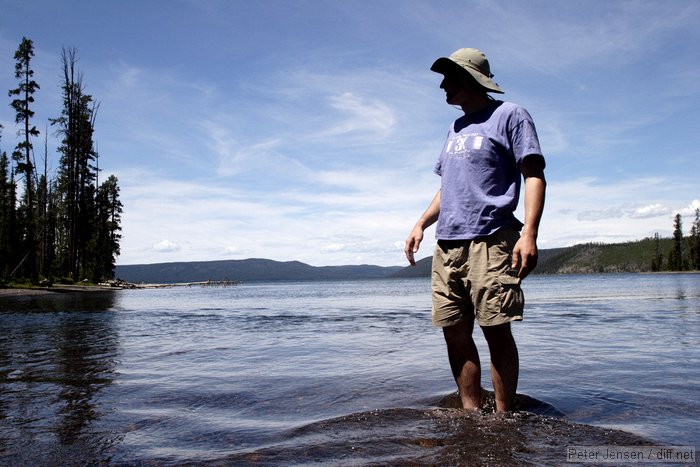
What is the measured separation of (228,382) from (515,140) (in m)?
3.54

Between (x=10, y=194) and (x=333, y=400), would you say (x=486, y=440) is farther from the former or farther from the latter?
(x=10, y=194)

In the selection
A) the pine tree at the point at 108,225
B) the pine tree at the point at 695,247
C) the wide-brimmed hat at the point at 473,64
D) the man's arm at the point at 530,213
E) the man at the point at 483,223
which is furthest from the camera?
the pine tree at the point at 695,247

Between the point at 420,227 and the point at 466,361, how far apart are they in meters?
1.07

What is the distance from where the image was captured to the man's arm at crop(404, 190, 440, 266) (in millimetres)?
3725

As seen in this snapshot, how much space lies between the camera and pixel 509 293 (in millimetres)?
2998

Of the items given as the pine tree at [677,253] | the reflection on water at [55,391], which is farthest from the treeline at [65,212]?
the pine tree at [677,253]

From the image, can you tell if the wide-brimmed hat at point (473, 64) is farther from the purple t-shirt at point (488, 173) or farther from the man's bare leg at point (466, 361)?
the man's bare leg at point (466, 361)

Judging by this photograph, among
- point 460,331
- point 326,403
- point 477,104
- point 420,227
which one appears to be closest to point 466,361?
point 460,331

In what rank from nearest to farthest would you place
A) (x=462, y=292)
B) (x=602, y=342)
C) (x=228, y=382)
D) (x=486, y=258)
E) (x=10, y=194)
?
(x=486, y=258)
(x=462, y=292)
(x=228, y=382)
(x=602, y=342)
(x=10, y=194)

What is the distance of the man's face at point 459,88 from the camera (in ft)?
11.4

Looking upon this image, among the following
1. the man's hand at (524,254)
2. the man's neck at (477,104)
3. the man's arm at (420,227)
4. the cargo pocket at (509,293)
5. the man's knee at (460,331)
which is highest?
the man's neck at (477,104)

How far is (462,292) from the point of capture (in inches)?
131

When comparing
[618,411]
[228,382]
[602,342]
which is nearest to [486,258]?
[618,411]

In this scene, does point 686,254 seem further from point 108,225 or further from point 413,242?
point 413,242
